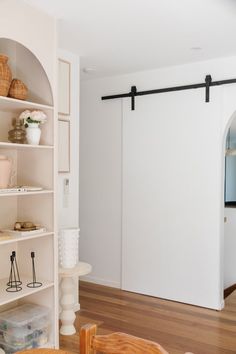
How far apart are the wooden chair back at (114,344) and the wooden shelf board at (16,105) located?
165cm

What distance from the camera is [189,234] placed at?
3998 mm

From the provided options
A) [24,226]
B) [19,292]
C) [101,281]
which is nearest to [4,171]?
[24,226]

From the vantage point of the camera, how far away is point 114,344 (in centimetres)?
124

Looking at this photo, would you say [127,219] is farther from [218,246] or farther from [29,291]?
[29,291]

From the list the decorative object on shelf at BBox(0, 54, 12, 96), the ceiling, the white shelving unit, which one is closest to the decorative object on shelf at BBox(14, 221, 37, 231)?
the white shelving unit

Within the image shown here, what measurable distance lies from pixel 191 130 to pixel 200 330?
192cm

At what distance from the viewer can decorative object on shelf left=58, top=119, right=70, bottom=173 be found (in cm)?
354

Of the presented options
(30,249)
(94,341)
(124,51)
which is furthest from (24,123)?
(94,341)

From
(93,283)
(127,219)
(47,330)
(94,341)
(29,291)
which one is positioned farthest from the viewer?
(93,283)

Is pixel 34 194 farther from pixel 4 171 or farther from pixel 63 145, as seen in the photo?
pixel 63 145

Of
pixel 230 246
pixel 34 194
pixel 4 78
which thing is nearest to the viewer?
pixel 4 78

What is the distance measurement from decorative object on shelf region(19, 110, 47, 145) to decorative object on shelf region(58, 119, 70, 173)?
2.70 feet

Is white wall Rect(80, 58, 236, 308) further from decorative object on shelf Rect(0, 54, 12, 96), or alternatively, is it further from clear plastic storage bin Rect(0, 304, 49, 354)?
decorative object on shelf Rect(0, 54, 12, 96)

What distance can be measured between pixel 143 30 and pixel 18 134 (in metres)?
1.29
